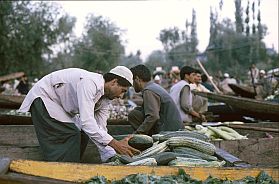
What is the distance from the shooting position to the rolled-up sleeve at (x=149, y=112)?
265 inches

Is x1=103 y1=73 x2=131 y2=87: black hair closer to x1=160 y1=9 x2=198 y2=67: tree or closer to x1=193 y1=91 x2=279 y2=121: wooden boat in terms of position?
x1=193 y1=91 x2=279 y2=121: wooden boat

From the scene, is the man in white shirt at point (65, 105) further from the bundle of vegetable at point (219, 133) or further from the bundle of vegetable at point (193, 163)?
the bundle of vegetable at point (219, 133)

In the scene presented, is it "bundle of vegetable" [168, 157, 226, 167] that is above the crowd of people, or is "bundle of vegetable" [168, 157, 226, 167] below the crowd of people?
below

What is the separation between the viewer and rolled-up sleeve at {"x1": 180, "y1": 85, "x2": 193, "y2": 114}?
27.2 feet

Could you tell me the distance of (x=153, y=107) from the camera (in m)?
6.75

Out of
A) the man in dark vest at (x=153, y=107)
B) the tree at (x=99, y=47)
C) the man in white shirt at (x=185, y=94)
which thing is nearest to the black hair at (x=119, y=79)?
the man in dark vest at (x=153, y=107)

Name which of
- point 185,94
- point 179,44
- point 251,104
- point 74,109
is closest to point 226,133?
point 185,94

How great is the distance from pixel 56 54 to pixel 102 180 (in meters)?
44.4

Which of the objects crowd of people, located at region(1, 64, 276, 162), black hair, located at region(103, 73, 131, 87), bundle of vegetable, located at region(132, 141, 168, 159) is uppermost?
black hair, located at region(103, 73, 131, 87)

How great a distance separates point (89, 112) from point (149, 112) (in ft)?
7.00

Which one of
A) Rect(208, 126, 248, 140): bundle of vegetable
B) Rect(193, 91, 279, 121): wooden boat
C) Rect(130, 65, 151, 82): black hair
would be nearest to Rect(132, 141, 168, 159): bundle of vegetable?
Rect(130, 65, 151, 82): black hair

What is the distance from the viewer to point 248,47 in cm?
5338

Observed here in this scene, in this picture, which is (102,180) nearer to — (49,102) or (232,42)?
(49,102)

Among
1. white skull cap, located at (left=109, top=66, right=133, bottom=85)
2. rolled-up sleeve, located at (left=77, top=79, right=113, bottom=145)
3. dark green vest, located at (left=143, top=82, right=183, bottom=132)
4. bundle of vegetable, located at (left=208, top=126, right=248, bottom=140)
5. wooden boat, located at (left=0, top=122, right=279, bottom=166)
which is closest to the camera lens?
rolled-up sleeve, located at (left=77, top=79, right=113, bottom=145)
